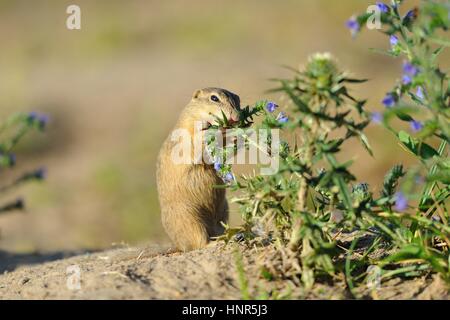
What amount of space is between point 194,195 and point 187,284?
1.85 metres

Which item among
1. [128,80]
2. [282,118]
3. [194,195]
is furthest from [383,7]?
[128,80]

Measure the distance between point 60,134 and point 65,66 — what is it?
385cm

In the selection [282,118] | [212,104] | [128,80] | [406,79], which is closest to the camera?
[406,79]

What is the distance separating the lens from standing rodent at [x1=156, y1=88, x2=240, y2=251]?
19.8 ft

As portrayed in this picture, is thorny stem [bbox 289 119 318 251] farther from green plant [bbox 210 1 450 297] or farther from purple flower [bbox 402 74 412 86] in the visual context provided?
purple flower [bbox 402 74 412 86]

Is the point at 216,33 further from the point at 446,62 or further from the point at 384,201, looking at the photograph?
the point at 384,201

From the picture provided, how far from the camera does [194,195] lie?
6145 mm

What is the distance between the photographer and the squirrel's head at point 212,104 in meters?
6.22

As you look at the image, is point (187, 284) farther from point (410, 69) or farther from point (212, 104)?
point (212, 104)

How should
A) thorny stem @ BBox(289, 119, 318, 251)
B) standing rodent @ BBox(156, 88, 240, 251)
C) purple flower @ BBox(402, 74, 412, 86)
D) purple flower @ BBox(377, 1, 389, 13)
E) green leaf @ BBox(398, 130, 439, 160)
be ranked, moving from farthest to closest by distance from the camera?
1. standing rodent @ BBox(156, 88, 240, 251)
2. green leaf @ BBox(398, 130, 439, 160)
3. purple flower @ BBox(377, 1, 389, 13)
4. thorny stem @ BBox(289, 119, 318, 251)
5. purple flower @ BBox(402, 74, 412, 86)

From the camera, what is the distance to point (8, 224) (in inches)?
400

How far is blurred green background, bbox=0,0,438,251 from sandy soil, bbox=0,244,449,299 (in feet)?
9.50

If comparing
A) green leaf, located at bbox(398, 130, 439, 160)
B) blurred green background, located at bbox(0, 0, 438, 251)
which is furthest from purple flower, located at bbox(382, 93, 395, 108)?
blurred green background, located at bbox(0, 0, 438, 251)

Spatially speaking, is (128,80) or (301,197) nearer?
(301,197)
